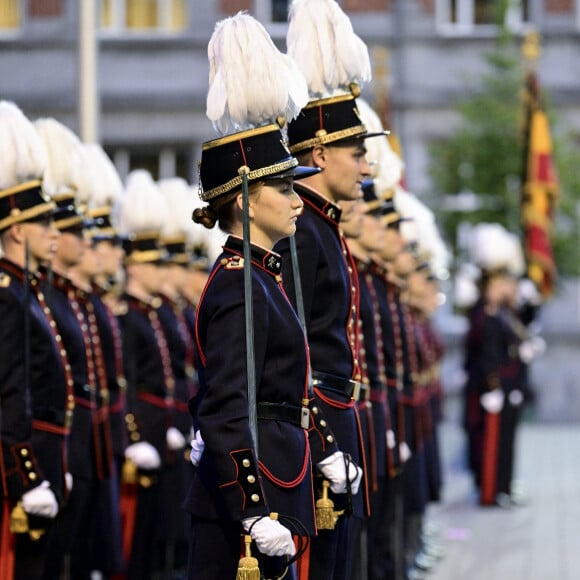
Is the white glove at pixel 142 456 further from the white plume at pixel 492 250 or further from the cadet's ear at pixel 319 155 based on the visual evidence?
the white plume at pixel 492 250

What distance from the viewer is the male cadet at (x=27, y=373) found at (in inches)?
239

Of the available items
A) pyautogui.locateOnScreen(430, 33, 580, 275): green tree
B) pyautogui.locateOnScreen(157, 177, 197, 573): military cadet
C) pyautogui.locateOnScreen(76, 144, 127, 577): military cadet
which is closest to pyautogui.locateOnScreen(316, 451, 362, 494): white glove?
pyautogui.locateOnScreen(76, 144, 127, 577): military cadet

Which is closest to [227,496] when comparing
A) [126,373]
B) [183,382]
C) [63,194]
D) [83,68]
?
[63,194]

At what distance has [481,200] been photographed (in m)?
20.1

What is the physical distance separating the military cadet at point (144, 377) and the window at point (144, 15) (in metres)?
15.8

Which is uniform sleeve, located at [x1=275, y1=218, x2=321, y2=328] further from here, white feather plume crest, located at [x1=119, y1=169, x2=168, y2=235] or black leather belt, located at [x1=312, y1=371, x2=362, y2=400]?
white feather plume crest, located at [x1=119, y1=169, x2=168, y2=235]

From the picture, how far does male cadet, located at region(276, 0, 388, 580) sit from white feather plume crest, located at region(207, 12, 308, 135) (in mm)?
579

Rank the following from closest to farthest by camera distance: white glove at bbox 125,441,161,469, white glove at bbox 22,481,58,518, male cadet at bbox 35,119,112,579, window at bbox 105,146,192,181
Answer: white glove at bbox 22,481,58,518 → male cadet at bbox 35,119,112,579 → white glove at bbox 125,441,161,469 → window at bbox 105,146,192,181

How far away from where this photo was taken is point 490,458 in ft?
43.9

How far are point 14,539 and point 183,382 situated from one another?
310cm

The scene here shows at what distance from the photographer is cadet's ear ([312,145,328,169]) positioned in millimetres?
6004

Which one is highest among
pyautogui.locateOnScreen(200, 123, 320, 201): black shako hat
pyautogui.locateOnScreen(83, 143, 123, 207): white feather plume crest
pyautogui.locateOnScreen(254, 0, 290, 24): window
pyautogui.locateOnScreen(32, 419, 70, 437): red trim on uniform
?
pyautogui.locateOnScreen(254, 0, 290, 24): window

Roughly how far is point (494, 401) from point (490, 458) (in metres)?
0.46

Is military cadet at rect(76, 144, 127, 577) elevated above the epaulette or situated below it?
below
